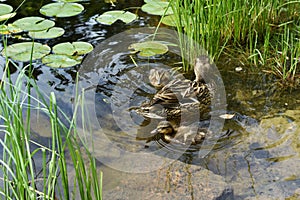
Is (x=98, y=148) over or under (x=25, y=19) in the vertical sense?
under

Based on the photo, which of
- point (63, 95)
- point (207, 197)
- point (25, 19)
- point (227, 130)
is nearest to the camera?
point (207, 197)

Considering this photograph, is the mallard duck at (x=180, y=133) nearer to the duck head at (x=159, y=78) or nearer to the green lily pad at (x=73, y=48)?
the duck head at (x=159, y=78)

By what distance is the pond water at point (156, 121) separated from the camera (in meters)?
2.75

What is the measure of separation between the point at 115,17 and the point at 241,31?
1358 mm

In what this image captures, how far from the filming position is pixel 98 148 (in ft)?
9.78

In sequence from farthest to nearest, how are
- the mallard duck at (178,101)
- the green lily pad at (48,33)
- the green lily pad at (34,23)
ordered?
1. the green lily pad at (34,23)
2. the green lily pad at (48,33)
3. the mallard duck at (178,101)

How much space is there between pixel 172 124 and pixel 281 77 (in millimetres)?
1121

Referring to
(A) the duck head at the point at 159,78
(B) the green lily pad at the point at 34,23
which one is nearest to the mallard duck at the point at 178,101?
(A) the duck head at the point at 159,78

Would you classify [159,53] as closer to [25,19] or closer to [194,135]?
[194,135]

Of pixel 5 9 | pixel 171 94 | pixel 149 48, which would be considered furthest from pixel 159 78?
pixel 5 9

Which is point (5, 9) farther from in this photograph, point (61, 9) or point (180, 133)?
point (180, 133)

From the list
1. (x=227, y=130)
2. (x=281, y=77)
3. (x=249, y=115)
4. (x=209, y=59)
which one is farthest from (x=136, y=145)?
(x=281, y=77)

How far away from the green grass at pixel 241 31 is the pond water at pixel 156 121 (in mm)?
161

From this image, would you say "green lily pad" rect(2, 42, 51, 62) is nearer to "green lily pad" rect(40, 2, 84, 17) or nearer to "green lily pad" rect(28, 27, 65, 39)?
"green lily pad" rect(28, 27, 65, 39)
